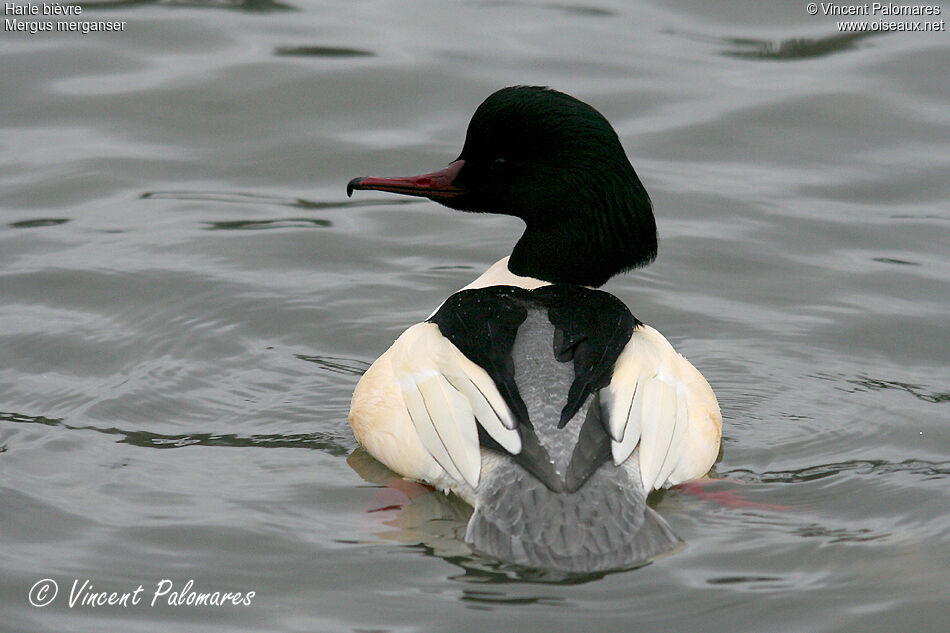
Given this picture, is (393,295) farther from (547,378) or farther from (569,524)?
(569,524)

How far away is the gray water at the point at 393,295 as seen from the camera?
4840mm

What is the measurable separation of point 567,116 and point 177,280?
275 cm

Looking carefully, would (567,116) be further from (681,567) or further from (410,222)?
(410,222)

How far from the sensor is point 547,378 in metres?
5.32

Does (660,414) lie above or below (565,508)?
above

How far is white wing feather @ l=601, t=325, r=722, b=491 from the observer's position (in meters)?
5.16

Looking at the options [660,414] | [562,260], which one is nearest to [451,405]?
[660,414]

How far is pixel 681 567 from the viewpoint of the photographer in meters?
4.82
